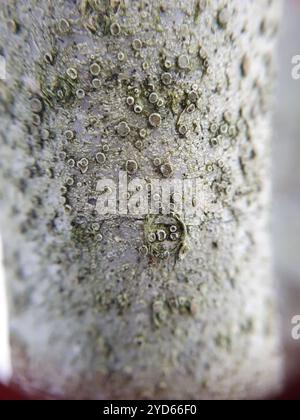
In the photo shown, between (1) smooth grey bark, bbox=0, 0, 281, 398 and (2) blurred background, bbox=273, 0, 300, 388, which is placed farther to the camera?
(2) blurred background, bbox=273, 0, 300, 388

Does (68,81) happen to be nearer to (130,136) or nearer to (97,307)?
(130,136)

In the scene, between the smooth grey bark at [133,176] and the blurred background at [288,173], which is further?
the blurred background at [288,173]

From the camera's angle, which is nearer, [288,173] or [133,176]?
[133,176]

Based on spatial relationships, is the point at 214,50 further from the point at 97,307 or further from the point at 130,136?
the point at 97,307
